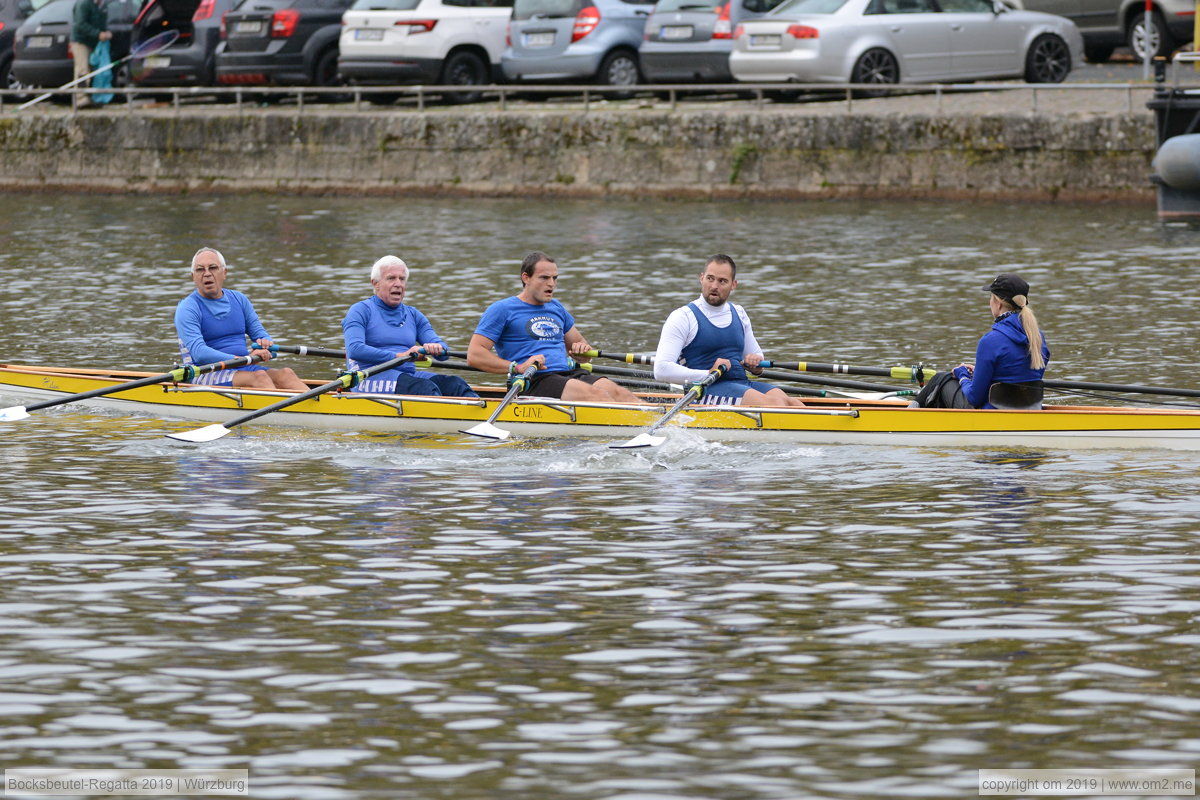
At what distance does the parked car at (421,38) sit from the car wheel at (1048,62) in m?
7.14

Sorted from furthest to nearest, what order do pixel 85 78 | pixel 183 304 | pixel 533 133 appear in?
pixel 85 78 < pixel 533 133 < pixel 183 304

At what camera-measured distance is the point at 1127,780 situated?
6.93 metres

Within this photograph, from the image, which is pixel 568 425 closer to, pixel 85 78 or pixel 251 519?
pixel 251 519

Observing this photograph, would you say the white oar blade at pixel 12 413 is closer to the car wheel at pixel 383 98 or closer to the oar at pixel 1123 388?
the oar at pixel 1123 388

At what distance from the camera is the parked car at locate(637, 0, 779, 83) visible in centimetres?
2717

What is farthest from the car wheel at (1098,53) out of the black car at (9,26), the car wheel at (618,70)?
the black car at (9,26)

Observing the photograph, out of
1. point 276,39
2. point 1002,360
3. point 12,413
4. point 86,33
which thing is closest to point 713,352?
point 1002,360

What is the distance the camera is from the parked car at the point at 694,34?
2717 cm

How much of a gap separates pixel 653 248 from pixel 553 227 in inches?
88.0

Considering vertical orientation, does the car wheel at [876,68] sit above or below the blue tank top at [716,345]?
above

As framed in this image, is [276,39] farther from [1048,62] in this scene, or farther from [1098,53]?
[1098,53]

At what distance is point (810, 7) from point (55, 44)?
12.5 m

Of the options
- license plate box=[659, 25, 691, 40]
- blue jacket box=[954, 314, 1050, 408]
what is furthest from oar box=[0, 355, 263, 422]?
license plate box=[659, 25, 691, 40]

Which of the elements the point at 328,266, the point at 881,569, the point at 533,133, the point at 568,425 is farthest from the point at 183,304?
the point at 533,133
